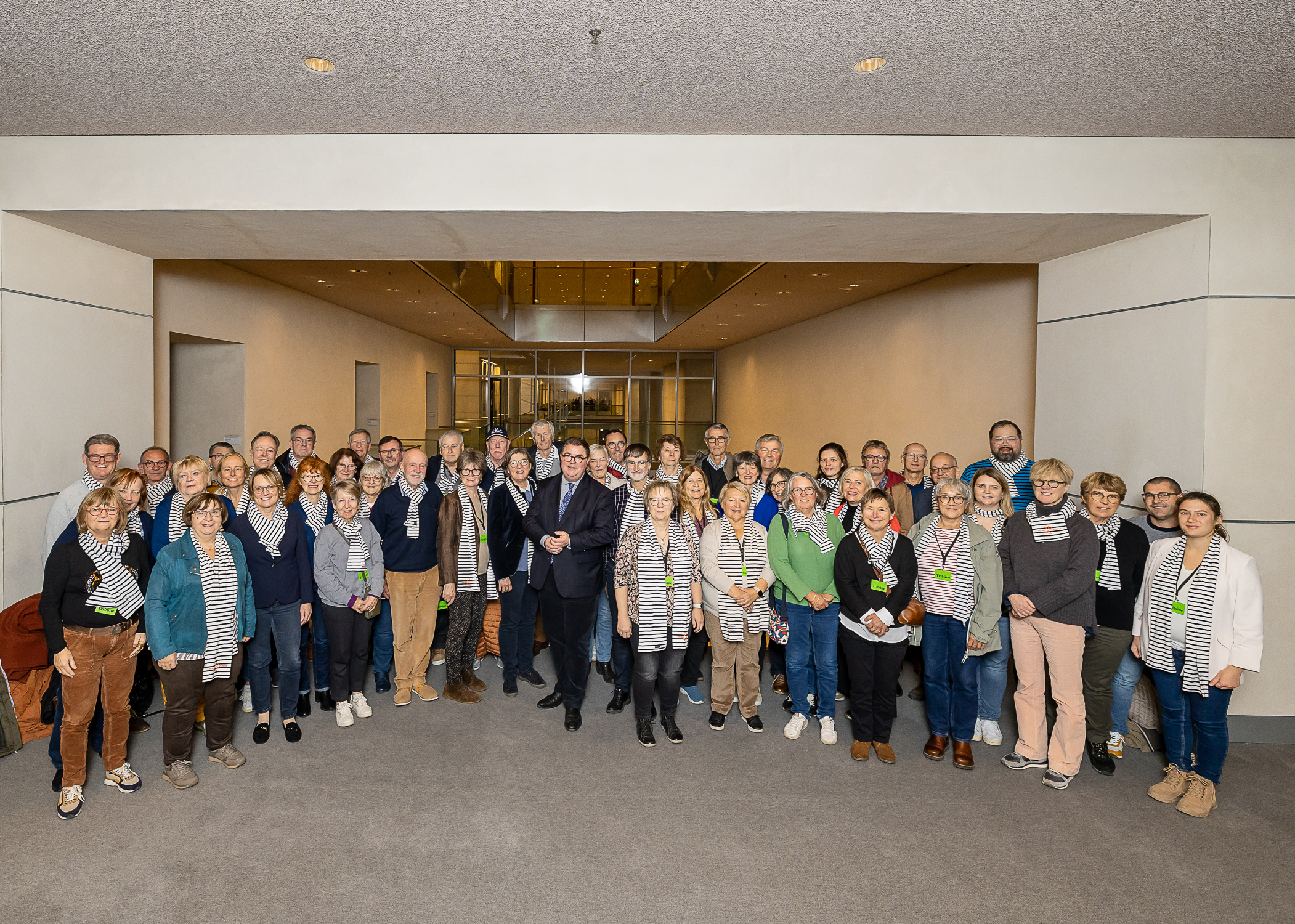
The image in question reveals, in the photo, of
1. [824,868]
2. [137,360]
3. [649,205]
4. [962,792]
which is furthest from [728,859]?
[137,360]

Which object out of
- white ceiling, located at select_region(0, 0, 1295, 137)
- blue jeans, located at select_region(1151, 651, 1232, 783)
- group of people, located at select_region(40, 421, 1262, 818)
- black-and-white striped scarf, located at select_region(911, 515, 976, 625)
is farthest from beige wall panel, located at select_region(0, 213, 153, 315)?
blue jeans, located at select_region(1151, 651, 1232, 783)

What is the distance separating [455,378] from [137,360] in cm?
1424

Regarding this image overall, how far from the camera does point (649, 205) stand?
428 centimetres

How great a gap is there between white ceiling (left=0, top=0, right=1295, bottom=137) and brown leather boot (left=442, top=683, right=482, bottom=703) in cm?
354

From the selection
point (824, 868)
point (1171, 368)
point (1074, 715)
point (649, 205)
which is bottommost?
point (824, 868)

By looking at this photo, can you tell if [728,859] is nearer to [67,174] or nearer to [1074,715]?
[1074,715]

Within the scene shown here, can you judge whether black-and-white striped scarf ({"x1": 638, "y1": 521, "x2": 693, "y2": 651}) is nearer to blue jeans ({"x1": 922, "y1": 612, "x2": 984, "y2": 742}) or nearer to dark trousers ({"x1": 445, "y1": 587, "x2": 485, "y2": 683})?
dark trousers ({"x1": 445, "y1": 587, "x2": 485, "y2": 683})

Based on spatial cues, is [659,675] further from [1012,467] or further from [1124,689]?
[1012,467]

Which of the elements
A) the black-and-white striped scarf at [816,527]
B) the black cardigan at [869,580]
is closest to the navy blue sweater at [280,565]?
the black-and-white striped scarf at [816,527]

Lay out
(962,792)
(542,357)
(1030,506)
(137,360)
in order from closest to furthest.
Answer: (962,792)
(1030,506)
(137,360)
(542,357)

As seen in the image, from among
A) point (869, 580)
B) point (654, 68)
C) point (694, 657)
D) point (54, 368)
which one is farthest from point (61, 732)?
point (654, 68)

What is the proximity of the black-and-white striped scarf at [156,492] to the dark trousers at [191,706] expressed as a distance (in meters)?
1.46

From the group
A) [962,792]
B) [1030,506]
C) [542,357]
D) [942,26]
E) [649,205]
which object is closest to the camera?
[942,26]

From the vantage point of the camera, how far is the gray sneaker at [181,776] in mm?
3615
